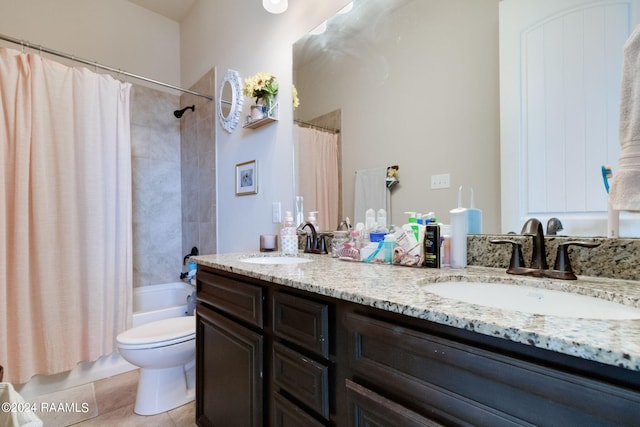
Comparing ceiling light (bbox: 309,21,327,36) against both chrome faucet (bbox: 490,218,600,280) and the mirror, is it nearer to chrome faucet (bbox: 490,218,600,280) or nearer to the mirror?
the mirror

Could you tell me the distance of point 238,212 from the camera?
6.76ft

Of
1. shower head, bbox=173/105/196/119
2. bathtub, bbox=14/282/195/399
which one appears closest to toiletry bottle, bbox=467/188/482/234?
bathtub, bbox=14/282/195/399

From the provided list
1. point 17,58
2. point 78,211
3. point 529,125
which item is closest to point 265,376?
point 529,125

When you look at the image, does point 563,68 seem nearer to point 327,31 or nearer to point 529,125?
point 529,125

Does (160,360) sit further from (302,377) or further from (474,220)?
(474,220)

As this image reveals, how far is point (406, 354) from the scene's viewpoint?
0.57m

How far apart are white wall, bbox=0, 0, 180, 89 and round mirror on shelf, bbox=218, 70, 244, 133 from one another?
3.19ft

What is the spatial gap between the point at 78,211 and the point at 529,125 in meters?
2.40

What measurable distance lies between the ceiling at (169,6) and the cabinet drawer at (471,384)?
3030mm

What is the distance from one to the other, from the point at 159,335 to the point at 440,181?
1662 mm

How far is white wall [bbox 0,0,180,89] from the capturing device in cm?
209

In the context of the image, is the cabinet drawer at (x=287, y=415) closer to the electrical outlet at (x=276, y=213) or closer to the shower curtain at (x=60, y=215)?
the electrical outlet at (x=276, y=213)

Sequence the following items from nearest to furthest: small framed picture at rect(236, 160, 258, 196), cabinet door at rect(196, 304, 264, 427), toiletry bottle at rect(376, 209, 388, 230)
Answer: cabinet door at rect(196, 304, 264, 427) → toiletry bottle at rect(376, 209, 388, 230) → small framed picture at rect(236, 160, 258, 196)

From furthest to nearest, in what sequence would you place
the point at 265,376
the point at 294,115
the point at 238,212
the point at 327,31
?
1. the point at 238,212
2. the point at 294,115
3. the point at 327,31
4. the point at 265,376
